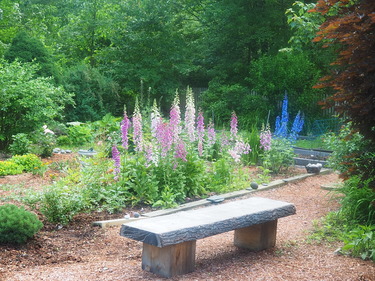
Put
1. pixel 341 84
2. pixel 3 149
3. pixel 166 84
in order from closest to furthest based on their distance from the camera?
pixel 341 84 → pixel 3 149 → pixel 166 84

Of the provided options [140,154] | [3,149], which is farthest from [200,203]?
[3,149]

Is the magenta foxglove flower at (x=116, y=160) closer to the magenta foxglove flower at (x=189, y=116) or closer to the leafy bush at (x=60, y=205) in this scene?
the leafy bush at (x=60, y=205)

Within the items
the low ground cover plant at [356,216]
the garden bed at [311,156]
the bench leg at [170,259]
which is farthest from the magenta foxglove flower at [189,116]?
Result: the garden bed at [311,156]

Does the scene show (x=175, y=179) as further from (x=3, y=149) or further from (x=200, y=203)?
(x=3, y=149)

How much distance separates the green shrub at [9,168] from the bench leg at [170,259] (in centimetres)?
507

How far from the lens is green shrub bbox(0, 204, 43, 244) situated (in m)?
5.32

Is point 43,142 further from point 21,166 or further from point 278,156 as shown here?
point 278,156

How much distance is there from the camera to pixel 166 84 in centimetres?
2048

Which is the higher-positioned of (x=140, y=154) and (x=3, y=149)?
(x=140, y=154)

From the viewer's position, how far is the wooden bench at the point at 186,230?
164 inches

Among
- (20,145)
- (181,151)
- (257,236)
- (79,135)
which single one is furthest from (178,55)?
(257,236)

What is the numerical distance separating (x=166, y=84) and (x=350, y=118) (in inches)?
634

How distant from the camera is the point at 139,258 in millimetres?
5059

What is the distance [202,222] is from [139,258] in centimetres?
98
